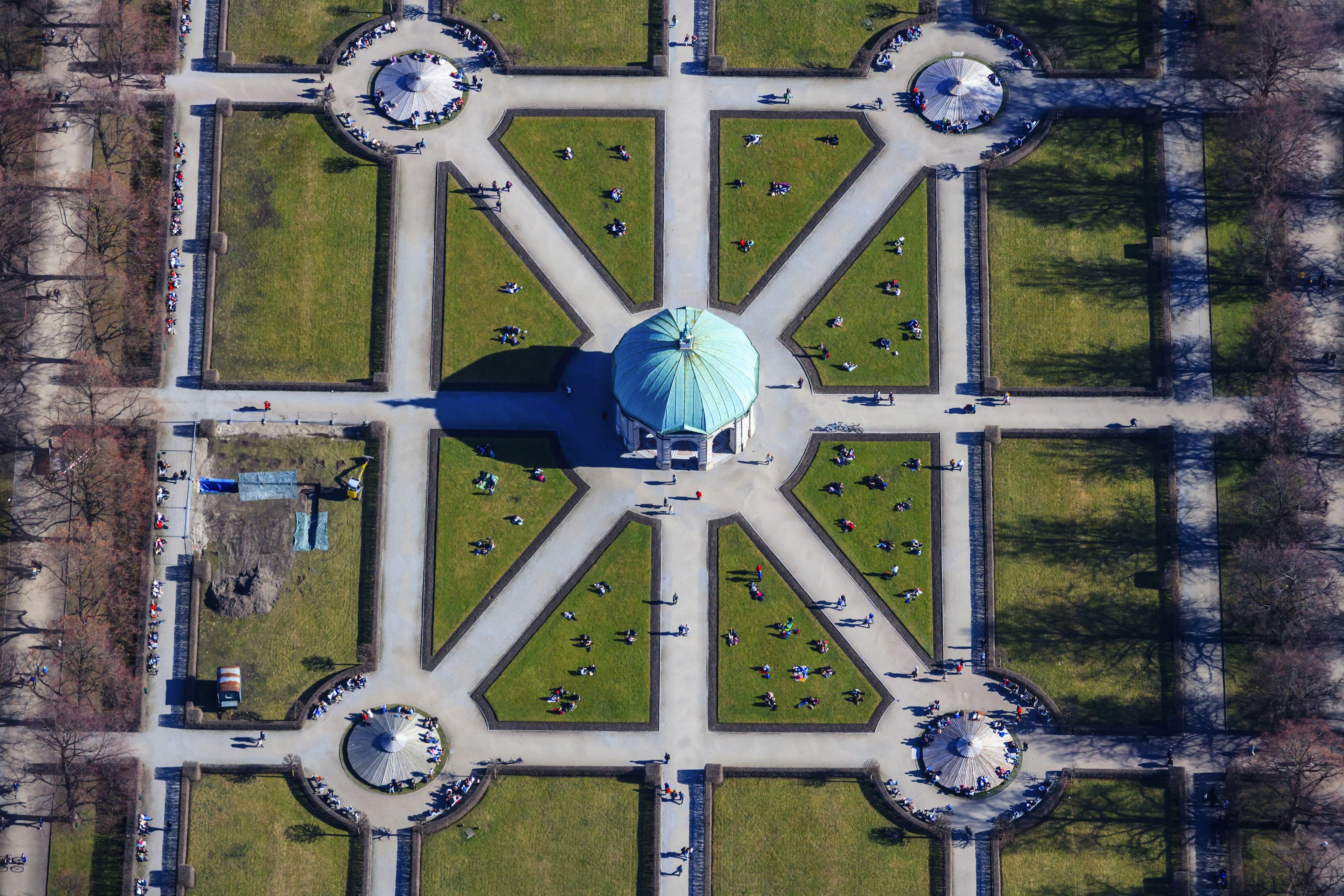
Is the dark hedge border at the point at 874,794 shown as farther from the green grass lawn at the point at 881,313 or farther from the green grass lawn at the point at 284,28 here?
the green grass lawn at the point at 284,28

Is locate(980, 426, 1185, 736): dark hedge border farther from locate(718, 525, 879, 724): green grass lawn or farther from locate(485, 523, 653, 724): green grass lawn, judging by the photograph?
locate(485, 523, 653, 724): green grass lawn

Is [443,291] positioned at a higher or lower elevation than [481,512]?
higher

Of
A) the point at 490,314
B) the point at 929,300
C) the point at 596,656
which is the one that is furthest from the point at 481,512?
the point at 929,300

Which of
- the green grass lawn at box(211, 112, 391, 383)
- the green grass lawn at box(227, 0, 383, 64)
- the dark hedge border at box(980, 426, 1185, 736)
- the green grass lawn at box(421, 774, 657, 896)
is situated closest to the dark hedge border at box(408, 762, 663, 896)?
the green grass lawn at box(421, 774, 657, 896)

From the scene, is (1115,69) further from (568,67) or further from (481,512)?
(481,512)

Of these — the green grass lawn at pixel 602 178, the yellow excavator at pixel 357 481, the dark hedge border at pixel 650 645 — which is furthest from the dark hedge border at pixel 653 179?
the yellow excavator at pixel 357 481
